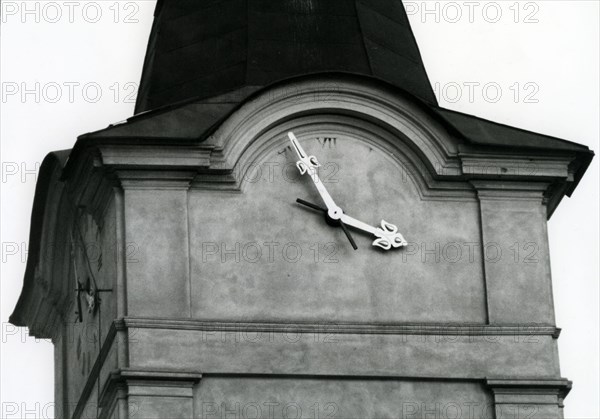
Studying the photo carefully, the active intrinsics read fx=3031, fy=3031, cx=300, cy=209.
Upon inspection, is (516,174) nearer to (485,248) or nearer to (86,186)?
(485,248)

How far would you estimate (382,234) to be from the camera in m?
35.4

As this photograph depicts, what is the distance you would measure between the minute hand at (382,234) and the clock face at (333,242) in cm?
3

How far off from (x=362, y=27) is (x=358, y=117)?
205cm

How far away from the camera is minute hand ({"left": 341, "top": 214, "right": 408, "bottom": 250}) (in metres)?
35.4

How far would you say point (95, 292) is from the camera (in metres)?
36.2

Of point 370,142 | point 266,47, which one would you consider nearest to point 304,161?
point 370,142

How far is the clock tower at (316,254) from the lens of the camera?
34.5 meters

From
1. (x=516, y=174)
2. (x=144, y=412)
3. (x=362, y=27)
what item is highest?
(x=362, y=27)

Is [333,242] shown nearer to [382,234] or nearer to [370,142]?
[382,234]

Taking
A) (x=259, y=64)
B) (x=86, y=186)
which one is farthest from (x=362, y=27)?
(x=86, y=186)

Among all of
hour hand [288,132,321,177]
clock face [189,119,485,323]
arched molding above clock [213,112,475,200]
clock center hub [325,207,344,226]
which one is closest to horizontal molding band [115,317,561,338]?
clock face [189,119,485,323]

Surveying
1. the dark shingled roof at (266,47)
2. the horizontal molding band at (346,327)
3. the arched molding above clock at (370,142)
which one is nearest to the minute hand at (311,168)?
the arched molding above clock at (370,142)

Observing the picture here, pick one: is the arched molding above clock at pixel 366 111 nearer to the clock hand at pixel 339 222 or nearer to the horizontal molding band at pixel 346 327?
the clock hand at pixel 339 222

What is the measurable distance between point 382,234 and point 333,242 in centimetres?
58
